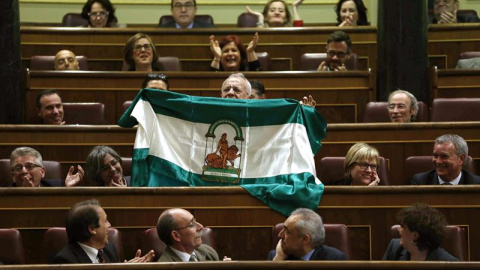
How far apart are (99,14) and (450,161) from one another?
334 cm

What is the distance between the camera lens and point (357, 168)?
17.3 feet

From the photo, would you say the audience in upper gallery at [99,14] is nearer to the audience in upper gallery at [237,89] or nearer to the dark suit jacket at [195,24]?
the dark suit jacket at [195,24]

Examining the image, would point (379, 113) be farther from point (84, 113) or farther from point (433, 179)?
point (84, 113)

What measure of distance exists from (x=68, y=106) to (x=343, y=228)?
2246 mm

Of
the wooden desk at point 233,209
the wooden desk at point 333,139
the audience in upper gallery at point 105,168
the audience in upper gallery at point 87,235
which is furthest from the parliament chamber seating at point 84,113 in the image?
the audience in upper gallery at point 87,235

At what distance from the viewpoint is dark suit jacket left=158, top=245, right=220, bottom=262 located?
4.53 metres

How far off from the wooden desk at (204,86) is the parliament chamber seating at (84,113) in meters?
0.30

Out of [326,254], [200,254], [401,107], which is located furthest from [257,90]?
[326,254]

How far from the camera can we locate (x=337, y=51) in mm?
6910

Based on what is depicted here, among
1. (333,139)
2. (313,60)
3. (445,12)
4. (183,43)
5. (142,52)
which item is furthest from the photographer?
(445,12)

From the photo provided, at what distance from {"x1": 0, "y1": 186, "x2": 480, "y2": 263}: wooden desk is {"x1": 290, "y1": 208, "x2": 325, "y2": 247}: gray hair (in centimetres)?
53

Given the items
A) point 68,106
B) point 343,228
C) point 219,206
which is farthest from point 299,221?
point 68,106

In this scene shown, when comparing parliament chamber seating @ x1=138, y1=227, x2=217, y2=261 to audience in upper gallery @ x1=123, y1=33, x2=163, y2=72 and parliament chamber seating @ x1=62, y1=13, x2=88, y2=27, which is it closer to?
audience in upper gallery @ x1=123, y1=33, x2=163, y2=72

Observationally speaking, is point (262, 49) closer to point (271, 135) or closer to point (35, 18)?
point (271, 135)
